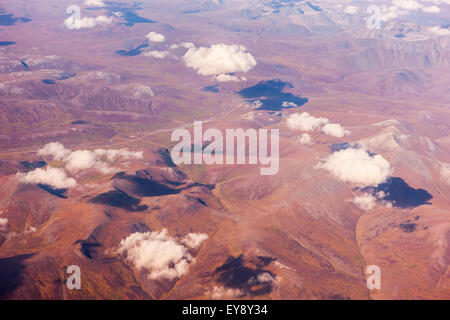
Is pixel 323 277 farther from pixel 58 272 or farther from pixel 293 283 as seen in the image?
pixel 58 272

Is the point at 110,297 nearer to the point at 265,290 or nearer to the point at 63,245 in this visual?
the point at 63,245

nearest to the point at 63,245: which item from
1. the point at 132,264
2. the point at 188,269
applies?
the point at 132,264

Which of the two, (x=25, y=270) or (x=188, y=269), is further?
(x=188, y=269)
